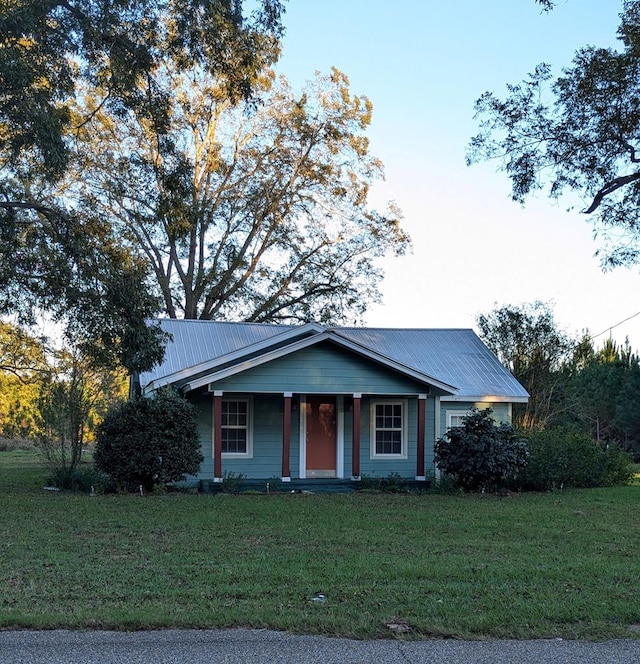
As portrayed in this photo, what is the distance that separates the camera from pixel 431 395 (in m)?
20.5

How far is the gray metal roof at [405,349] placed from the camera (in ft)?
68.4

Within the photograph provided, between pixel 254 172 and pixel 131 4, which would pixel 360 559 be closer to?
pixel 131 4

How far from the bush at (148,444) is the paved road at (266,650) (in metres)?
11.1

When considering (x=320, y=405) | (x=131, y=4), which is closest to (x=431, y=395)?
(x=320, y=405)

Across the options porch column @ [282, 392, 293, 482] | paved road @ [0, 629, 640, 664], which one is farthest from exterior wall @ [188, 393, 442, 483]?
paved road @ [0, 629, 640, 664]

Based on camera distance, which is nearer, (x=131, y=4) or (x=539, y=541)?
(x=539, y=541)

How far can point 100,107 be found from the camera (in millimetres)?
14508

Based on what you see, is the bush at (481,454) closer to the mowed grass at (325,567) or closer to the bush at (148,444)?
the mowed grass at (325,567)

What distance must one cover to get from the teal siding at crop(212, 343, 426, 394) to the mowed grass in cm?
440

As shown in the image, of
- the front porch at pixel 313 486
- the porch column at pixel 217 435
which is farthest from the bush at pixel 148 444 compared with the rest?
the front porch at pixel 313 486

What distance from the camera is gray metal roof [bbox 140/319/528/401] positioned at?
20859mm

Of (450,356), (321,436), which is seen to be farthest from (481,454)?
(450,356)

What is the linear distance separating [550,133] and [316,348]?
7.48 metres

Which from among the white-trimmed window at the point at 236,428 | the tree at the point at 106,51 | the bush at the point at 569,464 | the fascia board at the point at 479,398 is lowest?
the bush at the point at 569,464
